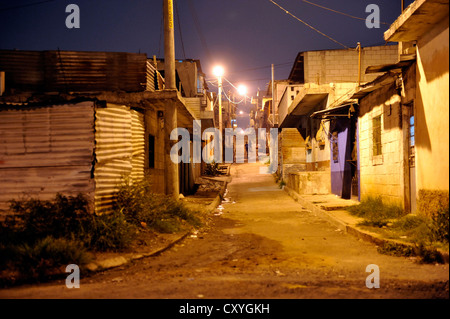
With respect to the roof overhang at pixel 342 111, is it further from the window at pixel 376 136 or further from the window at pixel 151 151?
the window at pixel 151 151

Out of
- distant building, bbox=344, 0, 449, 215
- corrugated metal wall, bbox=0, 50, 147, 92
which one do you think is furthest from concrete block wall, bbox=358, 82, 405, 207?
corrugated metal wall, bbox=0, 50, 147, 92

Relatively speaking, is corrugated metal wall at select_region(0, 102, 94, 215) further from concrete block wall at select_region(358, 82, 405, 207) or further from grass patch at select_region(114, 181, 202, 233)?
concrete block wall at select_region(358, 82, 405, 207)

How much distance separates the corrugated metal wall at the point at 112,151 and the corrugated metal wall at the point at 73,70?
1.89 metres

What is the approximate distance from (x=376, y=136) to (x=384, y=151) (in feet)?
3.34

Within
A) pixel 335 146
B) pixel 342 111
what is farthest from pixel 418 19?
pixel 335 146

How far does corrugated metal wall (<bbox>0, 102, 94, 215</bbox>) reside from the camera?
6.92 m

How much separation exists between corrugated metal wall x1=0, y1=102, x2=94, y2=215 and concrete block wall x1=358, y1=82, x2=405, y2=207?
7.84m

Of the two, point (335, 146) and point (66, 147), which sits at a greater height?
point (335, 146)

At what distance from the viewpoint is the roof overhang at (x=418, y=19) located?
6.61m

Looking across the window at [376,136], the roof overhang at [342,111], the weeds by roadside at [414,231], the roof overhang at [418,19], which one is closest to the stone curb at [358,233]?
the weeds by roadside at [414,231]

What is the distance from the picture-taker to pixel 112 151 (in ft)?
25.4

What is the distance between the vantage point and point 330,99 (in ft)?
53.5

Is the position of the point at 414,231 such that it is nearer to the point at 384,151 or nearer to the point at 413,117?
the point at 413,117
